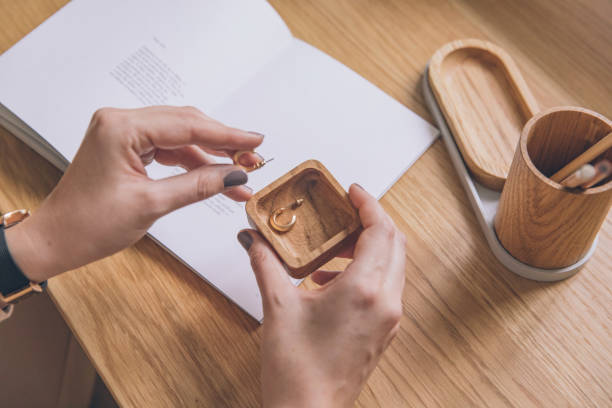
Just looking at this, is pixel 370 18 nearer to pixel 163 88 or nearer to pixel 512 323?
pixel 163 88

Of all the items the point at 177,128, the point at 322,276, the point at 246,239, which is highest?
the point at 177,128

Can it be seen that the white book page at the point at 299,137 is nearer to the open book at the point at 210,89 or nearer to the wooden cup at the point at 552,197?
the open book at the point at 210,89

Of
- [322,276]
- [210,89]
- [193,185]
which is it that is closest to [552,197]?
[322,276]

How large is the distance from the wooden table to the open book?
48 mm

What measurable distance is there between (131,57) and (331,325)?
1.69 ft

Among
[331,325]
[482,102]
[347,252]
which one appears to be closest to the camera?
[331,325]

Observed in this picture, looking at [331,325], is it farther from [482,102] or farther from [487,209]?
[482,102]

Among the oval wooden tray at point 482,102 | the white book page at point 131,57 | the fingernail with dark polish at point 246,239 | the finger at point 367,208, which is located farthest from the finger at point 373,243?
the white book page at point 131,57

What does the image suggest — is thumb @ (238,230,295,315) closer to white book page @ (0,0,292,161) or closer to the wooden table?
the wooden table

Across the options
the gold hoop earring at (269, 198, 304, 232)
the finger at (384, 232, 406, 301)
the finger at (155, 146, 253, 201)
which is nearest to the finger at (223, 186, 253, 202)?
the finger at (155, 146, 253, 201)

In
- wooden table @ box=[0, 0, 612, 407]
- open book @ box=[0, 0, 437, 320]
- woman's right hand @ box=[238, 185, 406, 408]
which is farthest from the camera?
open book @ box=[0, 0, 437, 320]

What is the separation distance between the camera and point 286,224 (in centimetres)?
57

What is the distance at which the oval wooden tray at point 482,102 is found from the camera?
2.30ft

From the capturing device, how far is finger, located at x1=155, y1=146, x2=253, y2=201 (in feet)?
2.19
